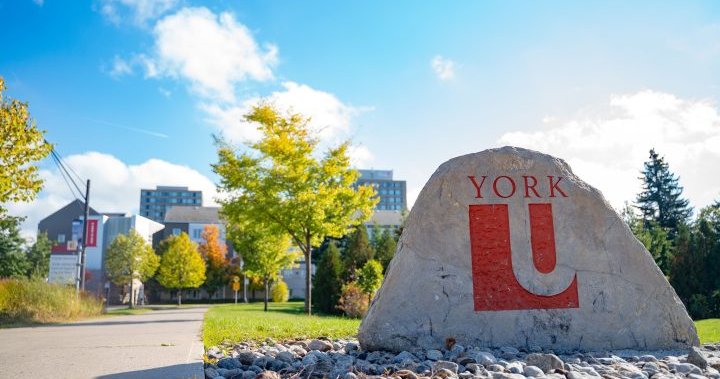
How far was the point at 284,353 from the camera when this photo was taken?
4938 mm

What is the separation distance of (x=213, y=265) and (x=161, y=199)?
10611 centimetres

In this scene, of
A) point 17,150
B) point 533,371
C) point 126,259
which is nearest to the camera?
point 533,371

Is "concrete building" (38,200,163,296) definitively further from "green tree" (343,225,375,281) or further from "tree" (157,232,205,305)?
"green tree" (343,225,375,281)

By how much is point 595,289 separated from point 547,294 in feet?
2.01

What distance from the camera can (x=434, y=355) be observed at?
5125 millimetres

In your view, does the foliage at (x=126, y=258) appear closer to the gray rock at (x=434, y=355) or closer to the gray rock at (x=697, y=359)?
the gray rock at (x=434, y=355)

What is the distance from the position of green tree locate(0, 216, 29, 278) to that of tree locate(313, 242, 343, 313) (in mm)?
30315

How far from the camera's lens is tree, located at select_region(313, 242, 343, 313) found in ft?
78.8

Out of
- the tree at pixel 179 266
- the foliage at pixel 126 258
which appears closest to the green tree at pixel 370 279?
the foliage at pixel 126 258

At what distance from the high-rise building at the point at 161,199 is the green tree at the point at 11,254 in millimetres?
107131

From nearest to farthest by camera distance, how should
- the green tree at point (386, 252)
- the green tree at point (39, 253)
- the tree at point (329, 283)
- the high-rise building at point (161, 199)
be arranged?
the tree at point (329, 283), the green tree at point (386, 252), the green tree at point (39, 253), the high-rise building at point (161, 199)

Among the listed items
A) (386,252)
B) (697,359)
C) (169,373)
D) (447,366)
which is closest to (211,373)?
(169,373)

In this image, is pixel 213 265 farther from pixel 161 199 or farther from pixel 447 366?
pixel 161 199

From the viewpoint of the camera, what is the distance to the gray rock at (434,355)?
506 centimetres
